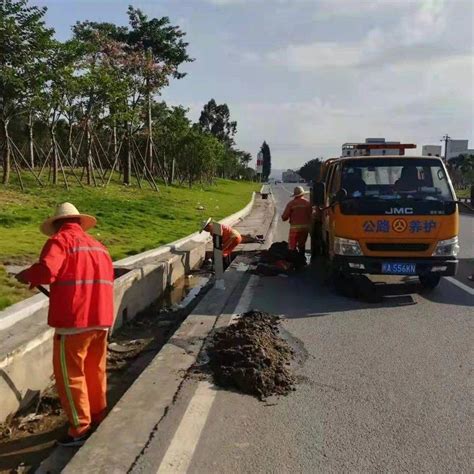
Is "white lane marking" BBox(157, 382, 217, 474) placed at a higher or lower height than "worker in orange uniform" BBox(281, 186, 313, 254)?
lower

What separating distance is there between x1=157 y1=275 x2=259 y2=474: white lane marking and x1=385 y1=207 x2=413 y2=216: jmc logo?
4485 millimetres

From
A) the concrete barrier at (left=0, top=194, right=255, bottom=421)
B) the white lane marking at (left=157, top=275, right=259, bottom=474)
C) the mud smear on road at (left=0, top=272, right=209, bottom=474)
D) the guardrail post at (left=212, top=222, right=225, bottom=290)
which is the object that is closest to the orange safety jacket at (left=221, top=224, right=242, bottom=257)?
the guardrail post at (left=212, top=222, right=225, bottom=290)

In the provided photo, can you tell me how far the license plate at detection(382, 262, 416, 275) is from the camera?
8.40 meters

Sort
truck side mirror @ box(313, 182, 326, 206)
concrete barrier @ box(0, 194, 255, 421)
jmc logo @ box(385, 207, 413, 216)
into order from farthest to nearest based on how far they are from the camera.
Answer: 1. truck side mirror @ box(313, 182, 326, 206)
2. jmc logo @ box(385, 207, 413, 216)
3. concrete barrier @ box(0, 194, 255, 421)

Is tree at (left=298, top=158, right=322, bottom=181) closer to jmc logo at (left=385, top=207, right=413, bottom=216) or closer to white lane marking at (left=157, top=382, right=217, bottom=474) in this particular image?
jmc logo at (left=385, top=207, right=413, bottom=216)

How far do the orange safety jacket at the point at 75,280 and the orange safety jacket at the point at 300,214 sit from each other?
792 cm

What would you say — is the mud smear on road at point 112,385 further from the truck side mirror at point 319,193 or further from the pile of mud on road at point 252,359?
the truck side mirror at point 319,193

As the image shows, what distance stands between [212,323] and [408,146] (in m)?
5.80

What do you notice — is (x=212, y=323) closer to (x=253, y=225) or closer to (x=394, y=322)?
(x=394, y=322)

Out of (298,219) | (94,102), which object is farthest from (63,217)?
(94,102)

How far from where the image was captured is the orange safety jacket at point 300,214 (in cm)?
1181

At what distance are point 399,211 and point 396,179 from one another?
0.81 meters

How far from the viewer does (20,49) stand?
16.9 meters

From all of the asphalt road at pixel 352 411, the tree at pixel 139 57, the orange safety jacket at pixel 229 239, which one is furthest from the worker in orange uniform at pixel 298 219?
the tree at pixel 139 57
